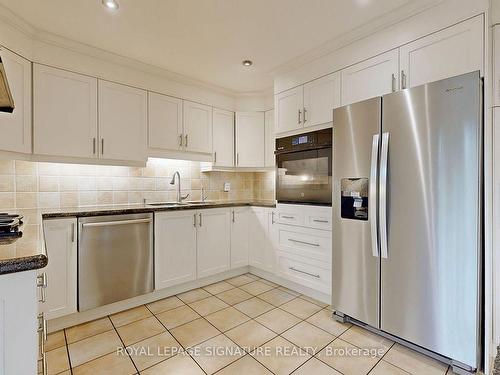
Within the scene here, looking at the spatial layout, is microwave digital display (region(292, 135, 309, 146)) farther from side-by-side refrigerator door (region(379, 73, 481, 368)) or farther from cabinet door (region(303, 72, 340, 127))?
side-by-side refrigerator door (region(379, 73, 481, 368))

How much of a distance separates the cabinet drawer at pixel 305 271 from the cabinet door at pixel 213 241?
2.27ft

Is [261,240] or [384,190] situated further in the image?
[261,240]

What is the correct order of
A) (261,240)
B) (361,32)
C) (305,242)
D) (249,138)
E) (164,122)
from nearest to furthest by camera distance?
(361,32) < (305,242) < (164,122) < (261,240) < (249,138)

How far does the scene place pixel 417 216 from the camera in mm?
1802

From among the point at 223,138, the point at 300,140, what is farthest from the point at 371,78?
the point at 223,138

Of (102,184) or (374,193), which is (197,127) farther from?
(374,193)

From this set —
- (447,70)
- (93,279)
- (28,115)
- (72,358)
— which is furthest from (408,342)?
(28,115)

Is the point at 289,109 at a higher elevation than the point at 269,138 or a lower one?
higher

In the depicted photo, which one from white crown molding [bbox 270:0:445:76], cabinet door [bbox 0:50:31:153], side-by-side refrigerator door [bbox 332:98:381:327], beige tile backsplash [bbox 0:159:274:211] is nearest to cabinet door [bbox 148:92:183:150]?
beige tile backsplash [bbox 0:159:274:211]

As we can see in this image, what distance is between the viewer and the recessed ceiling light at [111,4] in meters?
1.91

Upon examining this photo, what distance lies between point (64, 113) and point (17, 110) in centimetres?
34

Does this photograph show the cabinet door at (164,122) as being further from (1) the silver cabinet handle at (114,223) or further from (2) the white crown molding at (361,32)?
(2) the white crown molding at (361,32)

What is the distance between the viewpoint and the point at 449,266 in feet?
5.53

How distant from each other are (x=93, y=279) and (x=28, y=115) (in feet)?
4.92
